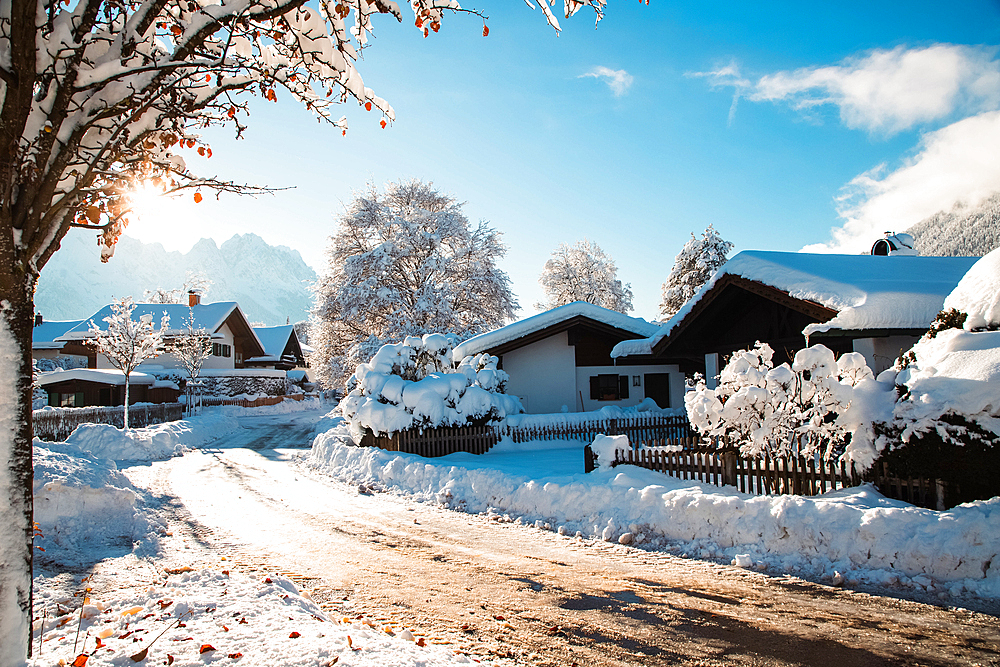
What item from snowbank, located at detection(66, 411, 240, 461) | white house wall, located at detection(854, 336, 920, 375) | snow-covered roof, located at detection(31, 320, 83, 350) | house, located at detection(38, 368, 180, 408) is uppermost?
snow-covered roof, located at detection(31, 320, 83, 350)

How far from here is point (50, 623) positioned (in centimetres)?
450

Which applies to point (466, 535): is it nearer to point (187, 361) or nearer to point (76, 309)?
point (187, 361)

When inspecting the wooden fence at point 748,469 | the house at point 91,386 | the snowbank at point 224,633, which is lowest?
the snowbank at point 224,633

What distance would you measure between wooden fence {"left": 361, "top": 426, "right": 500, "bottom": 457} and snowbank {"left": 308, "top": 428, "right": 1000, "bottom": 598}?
4.18m

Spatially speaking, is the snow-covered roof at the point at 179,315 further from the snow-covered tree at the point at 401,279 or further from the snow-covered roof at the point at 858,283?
the snow-covered roof at the point at 858,283

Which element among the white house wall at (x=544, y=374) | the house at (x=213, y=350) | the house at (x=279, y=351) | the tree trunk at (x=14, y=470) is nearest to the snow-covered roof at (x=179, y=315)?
the house at (x=213, y=350)

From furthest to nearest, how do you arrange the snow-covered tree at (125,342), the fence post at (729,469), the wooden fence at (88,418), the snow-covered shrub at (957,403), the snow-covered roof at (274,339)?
the snow-covered roof at (274,339)
the snow-covered tree at (125,342)
the wooden fence at (88,418)
the fence post at (729,469)
the snow-covered shrub at (957,403)

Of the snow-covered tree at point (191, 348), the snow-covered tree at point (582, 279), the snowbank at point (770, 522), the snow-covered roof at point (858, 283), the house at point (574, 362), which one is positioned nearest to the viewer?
the snowbank at point (770, 522)

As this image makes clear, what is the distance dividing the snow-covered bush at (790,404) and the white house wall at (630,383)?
606 inches

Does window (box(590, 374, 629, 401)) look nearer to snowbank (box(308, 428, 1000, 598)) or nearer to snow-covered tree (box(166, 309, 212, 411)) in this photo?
snowbank (box(308, 428, 1000, 598))

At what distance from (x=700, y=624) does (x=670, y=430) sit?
1539 cm

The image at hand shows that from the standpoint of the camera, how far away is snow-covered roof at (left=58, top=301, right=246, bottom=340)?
4597 cm

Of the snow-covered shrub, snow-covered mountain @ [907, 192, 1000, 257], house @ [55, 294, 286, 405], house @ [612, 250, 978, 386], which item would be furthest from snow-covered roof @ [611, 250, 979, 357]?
house @ [55, 294, 286, 405]

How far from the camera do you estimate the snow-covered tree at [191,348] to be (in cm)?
4041
